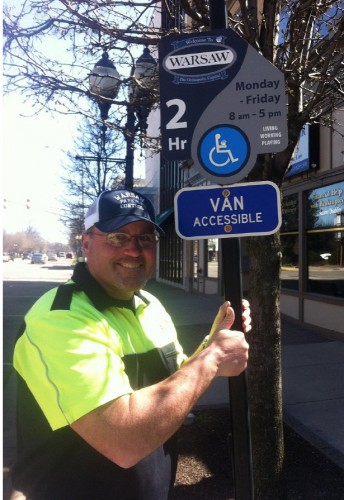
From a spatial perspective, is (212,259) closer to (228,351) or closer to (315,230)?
(315,230)

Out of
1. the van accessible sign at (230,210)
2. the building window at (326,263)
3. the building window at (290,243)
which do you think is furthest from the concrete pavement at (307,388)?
the van accessible sign at (230,210)

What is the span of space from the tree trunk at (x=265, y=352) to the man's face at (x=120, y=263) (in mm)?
1562

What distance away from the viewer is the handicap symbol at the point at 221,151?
7.41ft

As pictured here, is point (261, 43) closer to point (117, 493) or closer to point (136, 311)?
point (136, 311)

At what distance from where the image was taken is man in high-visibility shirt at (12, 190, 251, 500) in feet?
4.67

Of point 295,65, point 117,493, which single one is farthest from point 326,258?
point 117,493

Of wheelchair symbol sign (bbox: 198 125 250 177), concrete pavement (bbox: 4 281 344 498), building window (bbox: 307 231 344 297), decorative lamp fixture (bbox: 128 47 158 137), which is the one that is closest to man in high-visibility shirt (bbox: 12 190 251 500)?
wheelchair symbol sign (bbox: 198 125 250 177)

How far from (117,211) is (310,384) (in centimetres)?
485

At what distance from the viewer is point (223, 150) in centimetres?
227

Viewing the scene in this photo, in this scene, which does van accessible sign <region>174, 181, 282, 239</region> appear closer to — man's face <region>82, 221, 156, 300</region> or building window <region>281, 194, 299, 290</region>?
man's face <region>82, 221, 156, 300</region>

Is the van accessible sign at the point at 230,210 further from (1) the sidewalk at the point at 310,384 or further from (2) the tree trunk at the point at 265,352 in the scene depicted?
(1) the sidewalk at the point at 310,384

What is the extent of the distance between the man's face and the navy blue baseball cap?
36 millimetres

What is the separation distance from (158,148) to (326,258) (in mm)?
5195

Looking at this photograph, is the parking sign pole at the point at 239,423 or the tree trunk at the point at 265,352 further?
the tree trunk at the point at 265,352
